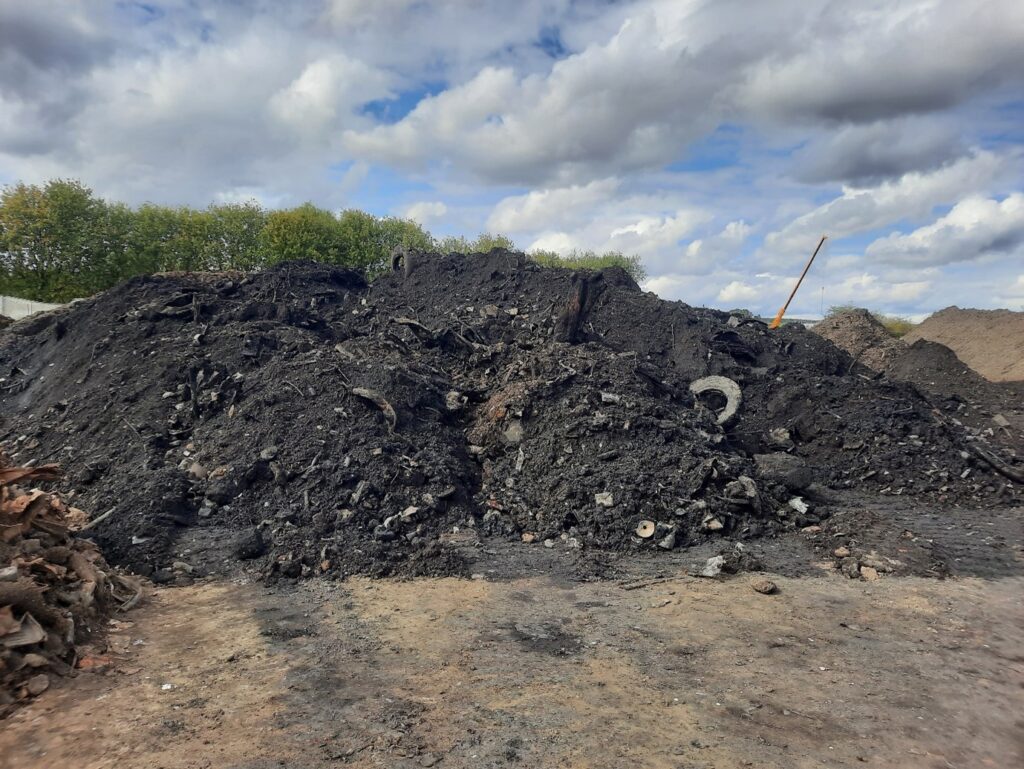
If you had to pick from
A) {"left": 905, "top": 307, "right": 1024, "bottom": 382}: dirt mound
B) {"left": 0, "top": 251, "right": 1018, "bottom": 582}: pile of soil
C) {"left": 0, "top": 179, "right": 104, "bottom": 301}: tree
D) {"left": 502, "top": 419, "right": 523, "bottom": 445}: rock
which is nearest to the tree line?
{"left": 0, "top": 179, "right": 104, "bottom": 301}: tree

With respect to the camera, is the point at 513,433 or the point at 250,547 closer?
the point at 250,547

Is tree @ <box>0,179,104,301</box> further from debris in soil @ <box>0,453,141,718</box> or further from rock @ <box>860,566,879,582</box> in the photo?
rock @ <box>860,566,879,582</box>

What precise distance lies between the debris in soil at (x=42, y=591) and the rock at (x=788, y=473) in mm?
7665

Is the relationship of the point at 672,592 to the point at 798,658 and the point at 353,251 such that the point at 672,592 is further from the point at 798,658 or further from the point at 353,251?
the point at 353,251

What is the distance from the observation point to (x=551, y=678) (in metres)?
4.39

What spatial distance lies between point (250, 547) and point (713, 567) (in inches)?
195

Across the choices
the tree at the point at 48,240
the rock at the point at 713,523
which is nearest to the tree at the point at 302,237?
the tree at the point at 48,240

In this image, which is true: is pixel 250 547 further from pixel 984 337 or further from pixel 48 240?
pixel 984 337

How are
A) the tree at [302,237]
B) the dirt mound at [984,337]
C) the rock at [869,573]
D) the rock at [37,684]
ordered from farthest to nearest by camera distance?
the tree at [302,237]
the dirt mound at [984,337]
the rock at [869,573]
the rock at [37,684]

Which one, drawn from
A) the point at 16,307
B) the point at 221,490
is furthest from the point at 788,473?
the point at 16,307

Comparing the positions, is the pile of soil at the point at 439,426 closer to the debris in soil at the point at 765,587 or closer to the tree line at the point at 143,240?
the debris in soil at the point at 765,587

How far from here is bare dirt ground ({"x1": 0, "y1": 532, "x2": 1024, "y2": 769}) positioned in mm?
3527

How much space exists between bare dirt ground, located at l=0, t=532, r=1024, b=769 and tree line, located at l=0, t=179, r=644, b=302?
2050 centimetres

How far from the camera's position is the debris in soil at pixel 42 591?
4043 millimetres
